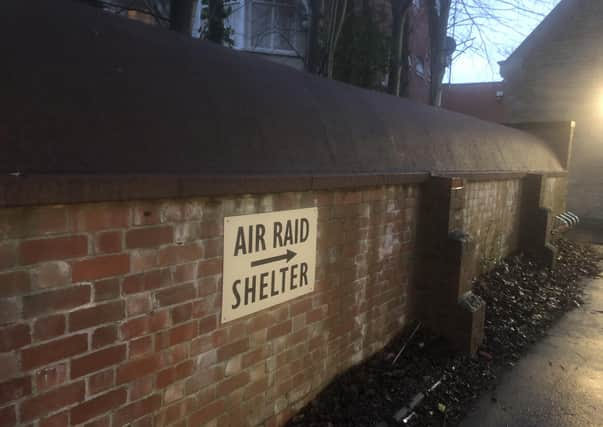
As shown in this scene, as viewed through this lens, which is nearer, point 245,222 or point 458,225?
point 245,222

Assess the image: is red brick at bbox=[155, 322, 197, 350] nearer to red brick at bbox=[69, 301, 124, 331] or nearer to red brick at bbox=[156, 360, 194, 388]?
red brick at bbox=[156, 360, 194, 388]

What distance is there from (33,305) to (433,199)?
3.89m

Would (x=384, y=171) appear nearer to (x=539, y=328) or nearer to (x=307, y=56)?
(x=539, y=328)

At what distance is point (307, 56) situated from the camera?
9.96m

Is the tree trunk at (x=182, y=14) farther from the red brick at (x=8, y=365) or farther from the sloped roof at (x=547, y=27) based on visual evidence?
the sloped roof at (x=547, y=27)

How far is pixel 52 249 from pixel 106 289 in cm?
30

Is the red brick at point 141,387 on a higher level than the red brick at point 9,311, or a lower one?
lower

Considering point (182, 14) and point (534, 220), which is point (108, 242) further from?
point (534, 220)

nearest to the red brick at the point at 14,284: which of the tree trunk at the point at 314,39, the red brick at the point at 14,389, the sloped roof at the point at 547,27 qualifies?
the red brick at the point at 14,389

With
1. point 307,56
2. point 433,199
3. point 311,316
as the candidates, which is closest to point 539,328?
point 433,199

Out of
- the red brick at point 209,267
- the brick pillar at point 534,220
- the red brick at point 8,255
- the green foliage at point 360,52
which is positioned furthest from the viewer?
the green foliage at point 360,52

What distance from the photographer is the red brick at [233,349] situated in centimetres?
262

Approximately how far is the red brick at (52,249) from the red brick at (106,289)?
16 centimetres

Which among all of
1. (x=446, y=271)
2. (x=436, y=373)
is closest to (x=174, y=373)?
(x=436, y=373)
